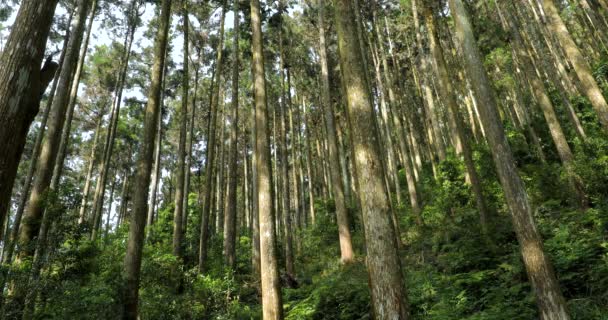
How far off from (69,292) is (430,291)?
688 centimetres

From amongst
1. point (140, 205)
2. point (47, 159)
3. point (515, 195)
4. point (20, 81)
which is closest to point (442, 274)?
point (515, 195)

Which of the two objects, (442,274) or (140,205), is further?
(442,274)

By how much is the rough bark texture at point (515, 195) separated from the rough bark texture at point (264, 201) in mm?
4312

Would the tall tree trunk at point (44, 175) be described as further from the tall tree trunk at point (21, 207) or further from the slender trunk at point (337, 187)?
the slender trunk at point (337, 187)

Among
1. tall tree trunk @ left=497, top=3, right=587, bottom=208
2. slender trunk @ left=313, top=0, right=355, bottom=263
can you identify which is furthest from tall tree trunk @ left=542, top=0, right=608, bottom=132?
slender trunk @ left=313, top=0, right=355, bottom=263

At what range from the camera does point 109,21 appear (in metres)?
20.2

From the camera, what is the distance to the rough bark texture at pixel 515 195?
5.41 metres

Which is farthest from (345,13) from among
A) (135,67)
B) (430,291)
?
(135,67)

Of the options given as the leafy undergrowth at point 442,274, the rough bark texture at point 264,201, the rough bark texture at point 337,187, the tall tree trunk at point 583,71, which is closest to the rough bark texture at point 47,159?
the leafy undergrowth at point 442,274

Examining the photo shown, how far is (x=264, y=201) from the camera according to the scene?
7.80 m

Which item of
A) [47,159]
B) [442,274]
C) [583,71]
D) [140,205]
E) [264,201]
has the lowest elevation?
[442,274]

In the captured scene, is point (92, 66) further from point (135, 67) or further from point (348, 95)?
point (348, 95)

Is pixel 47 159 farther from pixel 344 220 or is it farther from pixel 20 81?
pixel 344 220

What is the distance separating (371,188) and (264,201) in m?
3.43
